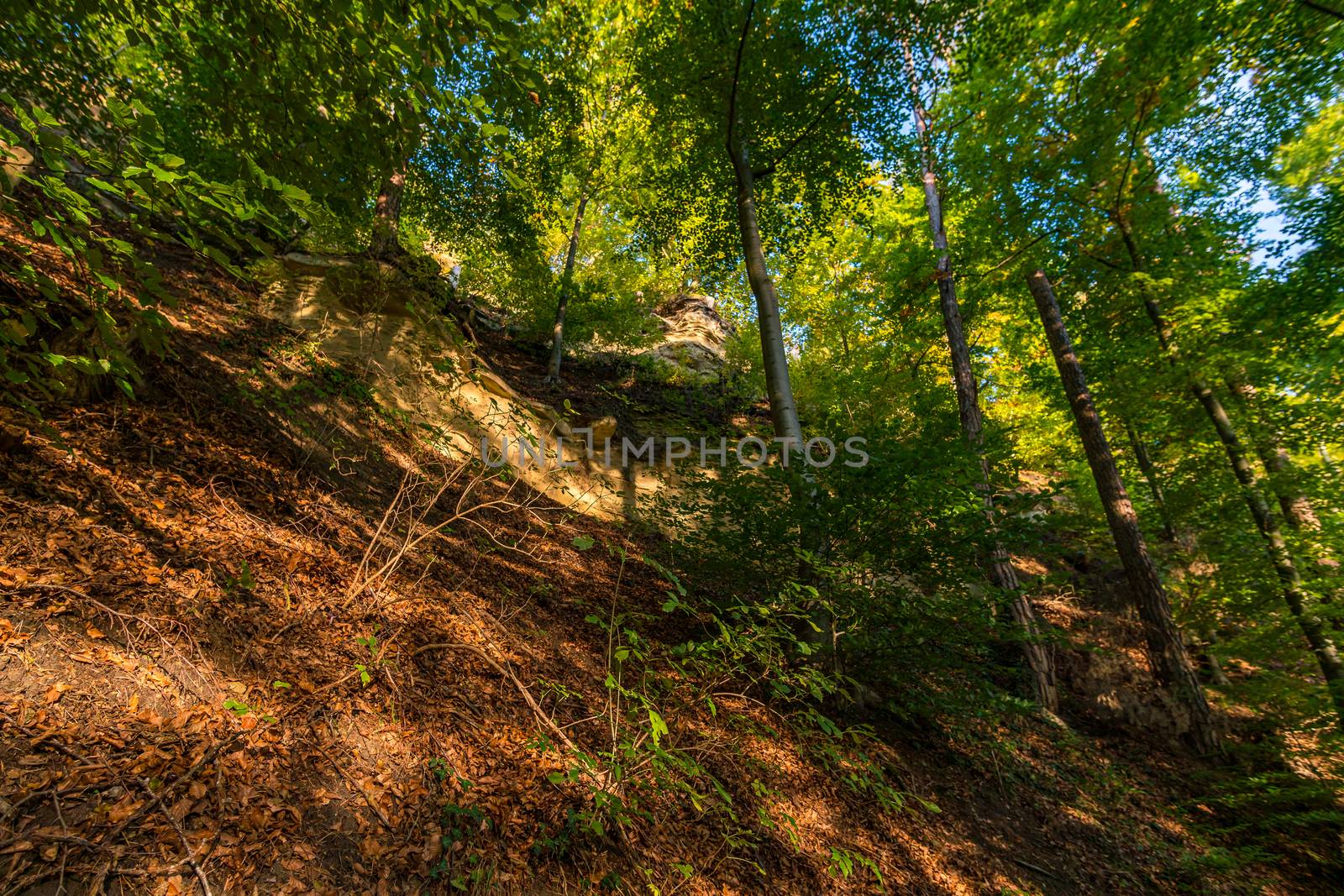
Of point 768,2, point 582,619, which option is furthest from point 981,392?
point 582,619

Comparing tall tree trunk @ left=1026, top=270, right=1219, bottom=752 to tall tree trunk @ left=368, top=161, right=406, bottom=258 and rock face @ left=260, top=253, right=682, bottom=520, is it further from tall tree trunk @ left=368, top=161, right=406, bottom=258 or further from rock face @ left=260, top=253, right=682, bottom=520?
tall tree trunk @ left=368, top=161, right=406, bottom=258

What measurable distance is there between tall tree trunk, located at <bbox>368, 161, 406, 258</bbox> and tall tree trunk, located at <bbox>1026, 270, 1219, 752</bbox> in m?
9.86

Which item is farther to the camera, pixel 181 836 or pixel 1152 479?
pixel 1152 479

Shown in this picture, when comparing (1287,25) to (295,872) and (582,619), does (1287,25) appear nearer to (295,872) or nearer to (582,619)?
(582,619)

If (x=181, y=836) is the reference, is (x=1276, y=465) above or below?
above

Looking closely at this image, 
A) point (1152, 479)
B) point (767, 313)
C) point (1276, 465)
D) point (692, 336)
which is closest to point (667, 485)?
point (767, 313)

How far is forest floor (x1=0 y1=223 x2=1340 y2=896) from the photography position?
156 centimetres

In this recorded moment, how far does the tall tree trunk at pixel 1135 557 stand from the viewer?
6.34 m

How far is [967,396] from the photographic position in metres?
7.61

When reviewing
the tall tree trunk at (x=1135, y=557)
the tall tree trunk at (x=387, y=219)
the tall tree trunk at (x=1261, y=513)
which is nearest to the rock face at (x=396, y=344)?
the tall tree trunk at (x=387, y=219)

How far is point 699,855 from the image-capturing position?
96.1 inches

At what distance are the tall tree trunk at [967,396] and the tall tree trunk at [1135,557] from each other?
1253 millimetres

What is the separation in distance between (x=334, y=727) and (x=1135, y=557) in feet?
30.4

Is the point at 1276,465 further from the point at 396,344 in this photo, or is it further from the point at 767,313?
the point at 396,344
